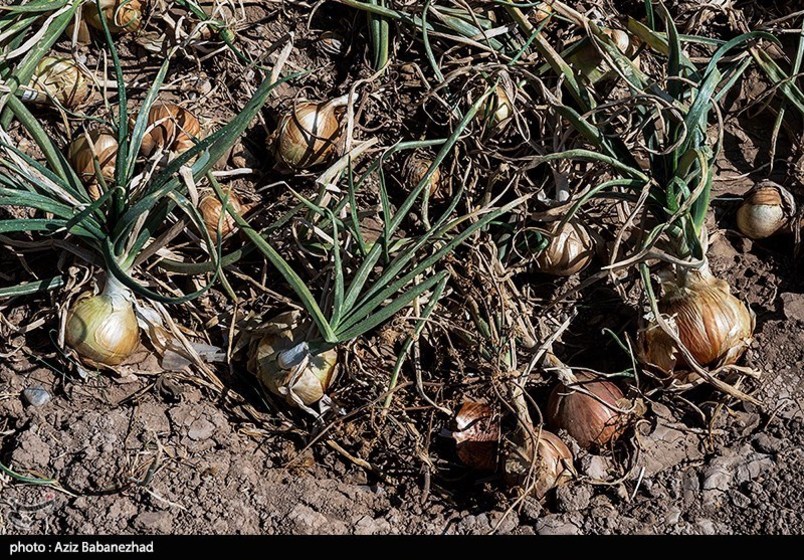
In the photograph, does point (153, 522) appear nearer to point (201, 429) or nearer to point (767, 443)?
point (201, 429)

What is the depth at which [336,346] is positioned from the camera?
1.72 meters

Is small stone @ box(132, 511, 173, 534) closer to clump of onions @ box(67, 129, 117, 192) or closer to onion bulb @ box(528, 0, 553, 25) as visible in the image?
clump of onions @ box(67, 129, 117, 192)

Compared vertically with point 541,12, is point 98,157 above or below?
below

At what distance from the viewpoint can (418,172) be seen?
6.34 feet

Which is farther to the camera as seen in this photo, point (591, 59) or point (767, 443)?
point (591, 59)

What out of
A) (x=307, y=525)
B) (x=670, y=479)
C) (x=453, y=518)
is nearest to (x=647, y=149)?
(x=670, y=479)

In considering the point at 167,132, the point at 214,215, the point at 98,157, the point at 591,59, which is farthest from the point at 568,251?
the point at 98,157

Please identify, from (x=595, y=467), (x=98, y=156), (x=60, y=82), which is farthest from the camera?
(x=60, y=82)

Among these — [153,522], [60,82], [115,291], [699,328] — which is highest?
[60,82]

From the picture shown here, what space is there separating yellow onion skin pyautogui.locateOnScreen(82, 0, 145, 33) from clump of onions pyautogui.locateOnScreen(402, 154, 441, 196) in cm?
68

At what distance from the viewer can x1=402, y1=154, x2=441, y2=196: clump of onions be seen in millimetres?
1933

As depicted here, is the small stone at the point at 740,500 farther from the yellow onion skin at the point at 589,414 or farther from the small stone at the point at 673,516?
the yellow onion skin at the point at 589,414

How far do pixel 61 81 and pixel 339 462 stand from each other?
101cm

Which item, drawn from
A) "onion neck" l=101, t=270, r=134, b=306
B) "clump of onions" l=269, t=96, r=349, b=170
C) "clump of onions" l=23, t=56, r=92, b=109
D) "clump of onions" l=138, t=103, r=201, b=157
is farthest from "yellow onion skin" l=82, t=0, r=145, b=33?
"onion neck" l=101, t=270, r=134, b=306
